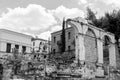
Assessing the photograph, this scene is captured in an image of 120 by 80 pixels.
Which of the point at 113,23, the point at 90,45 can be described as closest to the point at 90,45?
the point at 90,45

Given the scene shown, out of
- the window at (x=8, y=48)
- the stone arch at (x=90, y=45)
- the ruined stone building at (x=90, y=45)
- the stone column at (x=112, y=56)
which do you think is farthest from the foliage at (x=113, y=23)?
the window at (x=8, y=48)

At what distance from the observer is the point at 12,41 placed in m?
23.7

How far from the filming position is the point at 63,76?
13008mm

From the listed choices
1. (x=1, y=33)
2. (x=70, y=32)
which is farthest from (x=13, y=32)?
(x=70, y=32)

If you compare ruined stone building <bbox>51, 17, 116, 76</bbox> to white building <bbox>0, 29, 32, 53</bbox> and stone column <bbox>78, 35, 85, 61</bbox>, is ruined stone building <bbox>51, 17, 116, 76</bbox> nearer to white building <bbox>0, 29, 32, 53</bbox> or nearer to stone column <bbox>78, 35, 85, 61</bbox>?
stone column <bbox>78, 35, 85, 61</bbox>

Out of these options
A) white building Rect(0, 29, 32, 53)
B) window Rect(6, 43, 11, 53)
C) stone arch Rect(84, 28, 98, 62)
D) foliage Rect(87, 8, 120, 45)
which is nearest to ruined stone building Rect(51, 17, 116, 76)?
stone arch Rect(84, 28, 98, 62)

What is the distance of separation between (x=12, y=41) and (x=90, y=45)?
13644 millimetres

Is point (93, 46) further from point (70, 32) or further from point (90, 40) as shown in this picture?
point (70, 32)

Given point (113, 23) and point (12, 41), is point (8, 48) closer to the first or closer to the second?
point (12, 41)

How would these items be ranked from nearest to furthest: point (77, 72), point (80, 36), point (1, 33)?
1. point (77, 72)
2. point (80, 36)
3. point (1, 33)

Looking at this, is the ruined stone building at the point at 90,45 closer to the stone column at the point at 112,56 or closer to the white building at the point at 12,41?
the stone column at the point at 112,56

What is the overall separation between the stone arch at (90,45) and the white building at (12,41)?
1340 centimetres

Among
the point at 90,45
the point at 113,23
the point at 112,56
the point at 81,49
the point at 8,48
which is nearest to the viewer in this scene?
the point at 81,49

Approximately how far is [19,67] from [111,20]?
15111 millimetres
